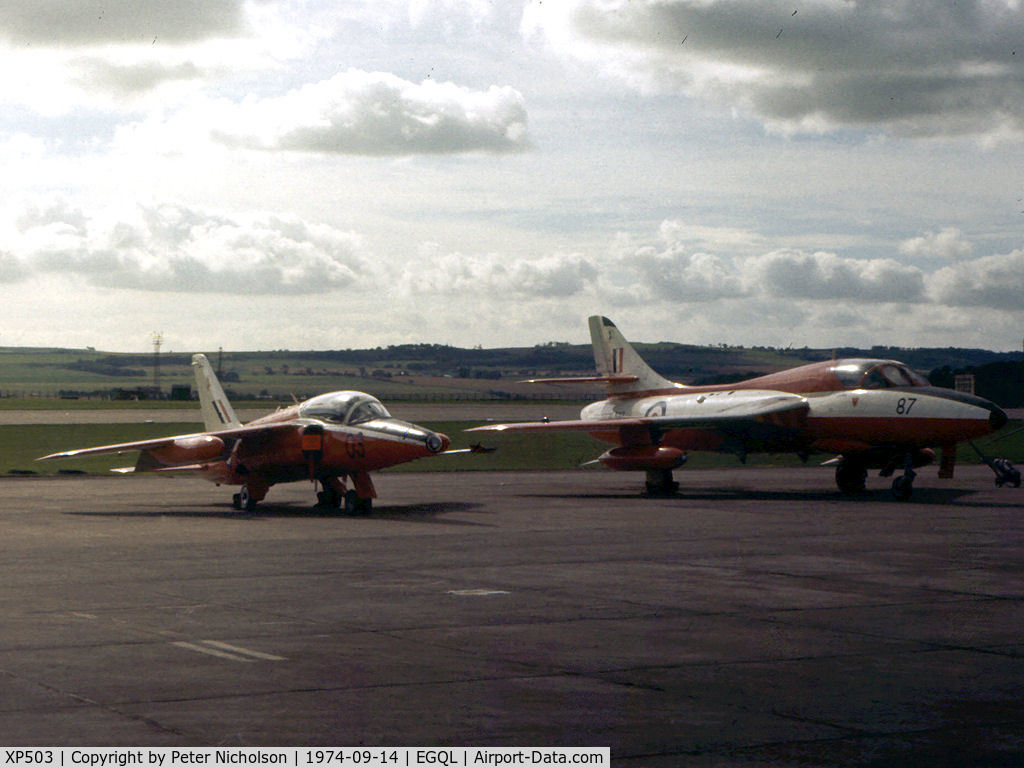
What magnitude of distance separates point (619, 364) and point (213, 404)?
12.6m

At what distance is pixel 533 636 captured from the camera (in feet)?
35.9

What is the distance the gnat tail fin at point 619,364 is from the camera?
36156 mm

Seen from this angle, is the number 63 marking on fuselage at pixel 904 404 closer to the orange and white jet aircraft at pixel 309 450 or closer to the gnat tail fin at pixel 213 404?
the orange and white jet aircraft at pixel 309 450

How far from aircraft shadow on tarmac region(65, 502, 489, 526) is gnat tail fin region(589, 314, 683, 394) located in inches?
390

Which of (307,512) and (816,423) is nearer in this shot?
(307,512)

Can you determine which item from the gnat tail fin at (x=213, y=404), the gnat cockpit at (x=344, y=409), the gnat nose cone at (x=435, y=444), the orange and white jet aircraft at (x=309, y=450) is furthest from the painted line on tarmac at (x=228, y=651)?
the gnat tail fin at (x=213, y=404)

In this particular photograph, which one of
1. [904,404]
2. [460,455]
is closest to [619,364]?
[904,404]

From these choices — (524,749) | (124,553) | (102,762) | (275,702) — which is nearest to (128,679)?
(275,702)

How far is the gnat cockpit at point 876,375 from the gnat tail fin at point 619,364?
594 centimetres

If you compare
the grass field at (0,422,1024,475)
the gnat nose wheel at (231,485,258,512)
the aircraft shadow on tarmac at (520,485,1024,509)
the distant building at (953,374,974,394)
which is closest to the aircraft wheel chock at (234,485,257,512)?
the gnat nose wheel at (231,485,258,512)

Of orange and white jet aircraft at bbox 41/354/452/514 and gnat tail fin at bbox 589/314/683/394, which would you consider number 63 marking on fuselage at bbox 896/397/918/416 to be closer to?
gnat tail fin at bbox 589/314/683/394

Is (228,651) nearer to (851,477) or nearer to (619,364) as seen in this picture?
(851,477)

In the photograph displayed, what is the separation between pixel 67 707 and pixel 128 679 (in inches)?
37.8

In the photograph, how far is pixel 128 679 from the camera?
8.88m
